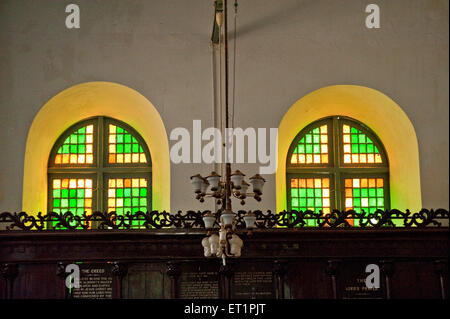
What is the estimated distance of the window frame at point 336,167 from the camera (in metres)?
12.3

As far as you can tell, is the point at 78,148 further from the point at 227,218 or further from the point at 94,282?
the point at 227,218

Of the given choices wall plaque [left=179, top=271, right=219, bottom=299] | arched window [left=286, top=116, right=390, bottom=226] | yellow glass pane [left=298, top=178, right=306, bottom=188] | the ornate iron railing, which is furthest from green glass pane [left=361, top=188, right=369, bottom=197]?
wall plaque [left=179, top=271, right=219, bottom=299]

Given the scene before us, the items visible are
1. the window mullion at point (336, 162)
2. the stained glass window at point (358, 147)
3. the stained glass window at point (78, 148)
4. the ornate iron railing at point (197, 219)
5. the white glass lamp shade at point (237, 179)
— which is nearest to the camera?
the white glass lamp shade at point (237, 179)

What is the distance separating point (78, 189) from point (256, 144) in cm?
330

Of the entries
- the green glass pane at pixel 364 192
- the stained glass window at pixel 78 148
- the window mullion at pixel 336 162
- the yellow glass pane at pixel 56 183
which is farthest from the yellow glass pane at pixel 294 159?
the yellow glass pane at pixel 56 183

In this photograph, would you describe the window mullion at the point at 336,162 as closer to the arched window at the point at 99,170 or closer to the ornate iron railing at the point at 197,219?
the ornate iron railing at the point at 197,219

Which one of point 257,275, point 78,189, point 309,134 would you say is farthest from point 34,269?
point 309,134

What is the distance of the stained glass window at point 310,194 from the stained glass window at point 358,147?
648 mm

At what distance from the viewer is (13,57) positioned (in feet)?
38.1

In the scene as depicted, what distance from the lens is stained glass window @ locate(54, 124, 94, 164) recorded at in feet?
40.7

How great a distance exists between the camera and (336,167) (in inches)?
488

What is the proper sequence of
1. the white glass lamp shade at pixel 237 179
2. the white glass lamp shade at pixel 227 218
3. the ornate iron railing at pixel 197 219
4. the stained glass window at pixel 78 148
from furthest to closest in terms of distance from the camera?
the stained glass window at pixel 78 148 → the ornate iron railing at pixel 197 219 → the white glass lamp shade at pixel 237 179 → the white glass lamp shade at pixel 227 218
